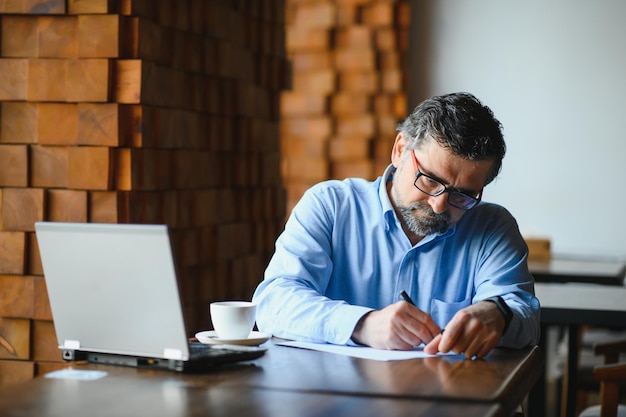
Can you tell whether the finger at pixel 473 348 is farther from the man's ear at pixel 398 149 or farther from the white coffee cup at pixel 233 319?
the man's ear at pixel 398 149

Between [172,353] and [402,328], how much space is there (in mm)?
568

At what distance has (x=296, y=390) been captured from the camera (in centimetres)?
172

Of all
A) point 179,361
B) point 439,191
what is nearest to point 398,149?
point 439,191

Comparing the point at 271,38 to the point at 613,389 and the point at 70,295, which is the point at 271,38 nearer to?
the point at 613,389

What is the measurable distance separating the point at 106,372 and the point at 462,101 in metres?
1.19

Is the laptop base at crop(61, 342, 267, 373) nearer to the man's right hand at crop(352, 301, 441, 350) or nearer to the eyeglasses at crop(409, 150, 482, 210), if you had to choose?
the man's right hand at crop(352, 301, 441, 350)

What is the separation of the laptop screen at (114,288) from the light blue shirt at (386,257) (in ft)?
1.96

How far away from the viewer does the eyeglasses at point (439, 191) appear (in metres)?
2.41

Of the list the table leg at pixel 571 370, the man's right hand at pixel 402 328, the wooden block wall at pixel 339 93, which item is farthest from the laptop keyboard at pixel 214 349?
the wooden block wall at pixel 339 93

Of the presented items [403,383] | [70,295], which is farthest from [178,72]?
[403,383]

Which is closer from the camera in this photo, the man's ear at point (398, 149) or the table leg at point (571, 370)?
the man's ear at point (398, 149)

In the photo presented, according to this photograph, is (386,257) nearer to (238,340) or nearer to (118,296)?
(238,340)

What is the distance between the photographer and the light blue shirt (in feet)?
8.13

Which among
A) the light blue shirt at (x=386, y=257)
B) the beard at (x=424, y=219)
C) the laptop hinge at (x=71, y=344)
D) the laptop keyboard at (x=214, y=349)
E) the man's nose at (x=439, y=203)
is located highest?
the man's nose at (x=439, y=203)
